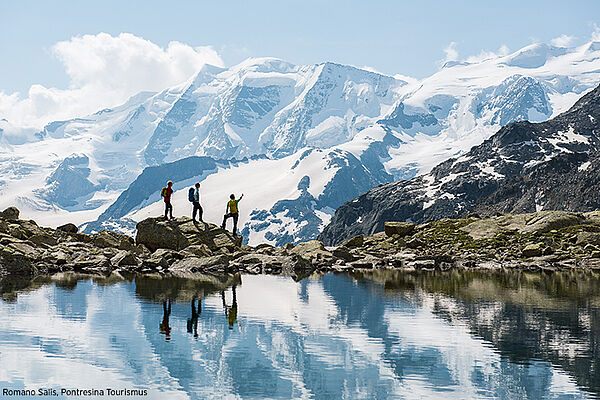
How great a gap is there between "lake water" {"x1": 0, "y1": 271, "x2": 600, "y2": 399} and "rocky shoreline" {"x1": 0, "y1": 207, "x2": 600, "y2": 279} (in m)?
17.1

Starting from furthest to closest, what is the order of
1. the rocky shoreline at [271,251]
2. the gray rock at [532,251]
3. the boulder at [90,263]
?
the gray rock at [532,251]
the rocky shoreline at [271,251]
the boulder at [90,263]

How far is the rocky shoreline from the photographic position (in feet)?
203

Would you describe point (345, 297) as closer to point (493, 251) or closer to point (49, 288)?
point (49, 288)

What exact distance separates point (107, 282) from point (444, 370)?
31.7 meters

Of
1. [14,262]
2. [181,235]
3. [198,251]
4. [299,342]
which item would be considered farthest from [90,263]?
[299,342]

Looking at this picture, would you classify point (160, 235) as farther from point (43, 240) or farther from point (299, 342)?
point (299, 342)

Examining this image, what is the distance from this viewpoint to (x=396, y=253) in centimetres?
8394

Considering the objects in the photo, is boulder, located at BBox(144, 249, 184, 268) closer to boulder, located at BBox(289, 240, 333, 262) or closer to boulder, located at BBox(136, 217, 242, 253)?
boulder, located at BBox(136, 217, 242, 253)

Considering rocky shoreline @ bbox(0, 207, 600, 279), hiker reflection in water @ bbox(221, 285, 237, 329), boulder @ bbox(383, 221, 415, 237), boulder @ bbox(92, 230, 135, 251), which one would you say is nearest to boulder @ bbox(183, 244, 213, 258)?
rocky shoreline @ bbox(0, 207, 600, 279)

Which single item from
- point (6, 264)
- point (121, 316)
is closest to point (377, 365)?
point (121, 316)

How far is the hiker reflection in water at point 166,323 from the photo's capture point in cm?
2755

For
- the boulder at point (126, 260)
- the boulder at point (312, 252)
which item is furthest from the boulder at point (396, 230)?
the boulder at point (126, 260)

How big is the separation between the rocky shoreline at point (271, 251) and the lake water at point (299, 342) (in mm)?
17132

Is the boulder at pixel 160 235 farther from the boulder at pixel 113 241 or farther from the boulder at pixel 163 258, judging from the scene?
the boulder at pixel 163 258
